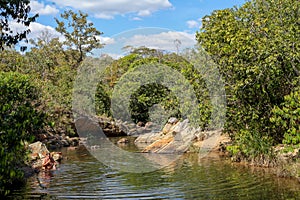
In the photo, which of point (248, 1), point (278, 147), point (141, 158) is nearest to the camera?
point (278, 147)

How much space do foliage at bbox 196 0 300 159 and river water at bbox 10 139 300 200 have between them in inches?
87.1

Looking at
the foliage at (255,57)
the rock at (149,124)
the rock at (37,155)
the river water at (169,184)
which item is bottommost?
the river water at (169,184)

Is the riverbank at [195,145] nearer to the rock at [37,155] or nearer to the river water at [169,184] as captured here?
the river water at [169,184]

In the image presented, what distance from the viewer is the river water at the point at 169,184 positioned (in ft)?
42.0

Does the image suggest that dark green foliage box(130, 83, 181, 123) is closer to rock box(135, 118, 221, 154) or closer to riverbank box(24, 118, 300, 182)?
riverbank box(24, 118, 300, 182)

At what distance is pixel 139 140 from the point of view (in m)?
32.8

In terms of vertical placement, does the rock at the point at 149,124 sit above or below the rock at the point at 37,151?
above

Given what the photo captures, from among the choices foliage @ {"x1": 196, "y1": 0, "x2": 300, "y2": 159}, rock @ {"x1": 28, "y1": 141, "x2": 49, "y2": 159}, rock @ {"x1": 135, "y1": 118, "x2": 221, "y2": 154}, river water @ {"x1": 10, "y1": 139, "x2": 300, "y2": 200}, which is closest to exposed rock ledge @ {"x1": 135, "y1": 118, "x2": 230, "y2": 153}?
rock @ {"x1": 135, "y1": 118, "x2": 221, "y2": 154}

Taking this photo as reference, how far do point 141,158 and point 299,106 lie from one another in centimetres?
1126

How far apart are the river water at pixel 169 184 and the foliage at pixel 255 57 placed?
2213 millimetres

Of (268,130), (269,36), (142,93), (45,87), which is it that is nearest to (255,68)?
(269,36)

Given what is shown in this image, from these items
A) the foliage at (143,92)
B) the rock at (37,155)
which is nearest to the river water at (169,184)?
the rock at (37,155)

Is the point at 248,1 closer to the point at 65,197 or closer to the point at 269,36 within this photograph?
the point at 269,36

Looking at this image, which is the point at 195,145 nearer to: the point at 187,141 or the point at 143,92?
the point at 187,141
